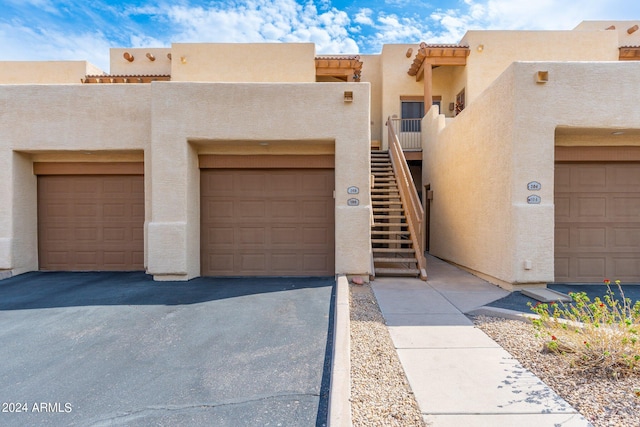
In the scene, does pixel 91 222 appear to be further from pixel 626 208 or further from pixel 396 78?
pixel 396 78

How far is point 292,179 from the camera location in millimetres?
7590

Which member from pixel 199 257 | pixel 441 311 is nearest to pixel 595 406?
pixel 441 311

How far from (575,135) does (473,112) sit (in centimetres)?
212

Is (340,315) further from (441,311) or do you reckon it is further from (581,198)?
(581,198)

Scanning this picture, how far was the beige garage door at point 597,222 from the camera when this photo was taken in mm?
6871

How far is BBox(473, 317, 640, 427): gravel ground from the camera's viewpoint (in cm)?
254

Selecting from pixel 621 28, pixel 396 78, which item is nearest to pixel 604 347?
pixel 396 78

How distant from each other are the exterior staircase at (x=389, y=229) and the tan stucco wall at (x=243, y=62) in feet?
15.4

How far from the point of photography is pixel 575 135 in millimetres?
6680

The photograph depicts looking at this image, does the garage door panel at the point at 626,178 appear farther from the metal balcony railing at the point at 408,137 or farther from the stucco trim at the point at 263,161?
the metal balcony railing at the point at 408,137

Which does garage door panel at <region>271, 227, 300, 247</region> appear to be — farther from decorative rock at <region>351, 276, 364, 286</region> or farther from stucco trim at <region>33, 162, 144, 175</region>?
stucco trim at <region>33, 162, 144, 175</region>

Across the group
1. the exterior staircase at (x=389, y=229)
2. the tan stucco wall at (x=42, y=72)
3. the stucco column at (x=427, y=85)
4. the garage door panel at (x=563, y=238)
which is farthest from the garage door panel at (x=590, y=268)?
the tan stucco wall at (x=42, y=72)

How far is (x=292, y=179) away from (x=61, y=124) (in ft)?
17.8

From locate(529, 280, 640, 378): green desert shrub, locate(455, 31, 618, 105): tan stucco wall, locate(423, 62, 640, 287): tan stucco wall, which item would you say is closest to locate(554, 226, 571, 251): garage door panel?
locate(423, 62, 640, 287): tan stucco wall
